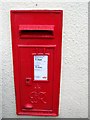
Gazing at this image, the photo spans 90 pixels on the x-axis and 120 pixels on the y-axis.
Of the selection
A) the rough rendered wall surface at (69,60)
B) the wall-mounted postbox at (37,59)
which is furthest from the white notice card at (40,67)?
the rough rendered wall surface at (69,60)

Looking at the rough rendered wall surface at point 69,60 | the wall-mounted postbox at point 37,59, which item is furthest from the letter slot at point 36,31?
the rough rendered wall surface at point 69,60

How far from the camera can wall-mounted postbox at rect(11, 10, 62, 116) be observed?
148 centimetres

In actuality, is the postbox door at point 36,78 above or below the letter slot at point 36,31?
below

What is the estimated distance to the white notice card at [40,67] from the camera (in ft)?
5.07

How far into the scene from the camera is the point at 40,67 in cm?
157

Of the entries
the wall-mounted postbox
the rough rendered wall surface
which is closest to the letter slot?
the wall-mounted postbox

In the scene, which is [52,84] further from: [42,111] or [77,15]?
[77,15]

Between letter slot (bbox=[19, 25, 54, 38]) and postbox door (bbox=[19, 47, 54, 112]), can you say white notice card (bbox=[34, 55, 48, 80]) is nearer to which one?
postbox door (bbox=[19, 47, 54, 112])

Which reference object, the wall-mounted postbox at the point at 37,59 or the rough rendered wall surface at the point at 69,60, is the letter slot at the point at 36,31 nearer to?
the wall-mounted postbox at the point at 37,59

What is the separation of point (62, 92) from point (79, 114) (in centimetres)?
23

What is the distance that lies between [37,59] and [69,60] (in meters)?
0.23

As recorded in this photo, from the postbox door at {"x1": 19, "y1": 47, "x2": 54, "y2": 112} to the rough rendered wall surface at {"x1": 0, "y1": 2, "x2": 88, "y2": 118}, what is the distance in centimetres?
9

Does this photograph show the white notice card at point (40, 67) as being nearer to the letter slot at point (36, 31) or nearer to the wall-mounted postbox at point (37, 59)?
the wall-mounted postbox at point (37, 59)

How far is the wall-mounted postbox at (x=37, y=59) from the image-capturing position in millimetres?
1484
